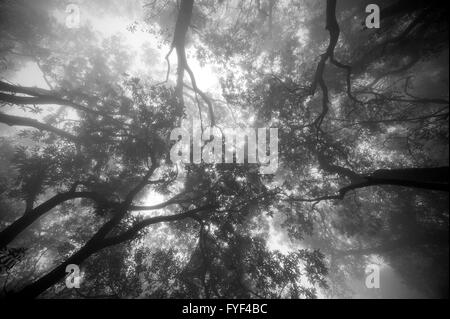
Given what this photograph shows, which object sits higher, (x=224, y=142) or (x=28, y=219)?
(x=224, y=142)

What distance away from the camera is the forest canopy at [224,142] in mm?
9016

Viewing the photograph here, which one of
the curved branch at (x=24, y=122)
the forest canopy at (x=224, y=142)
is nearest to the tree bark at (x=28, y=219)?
the forest canopy at (x=224, y=142)

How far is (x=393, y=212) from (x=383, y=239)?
5899 mm

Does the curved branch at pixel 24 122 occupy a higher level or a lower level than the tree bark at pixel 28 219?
higher

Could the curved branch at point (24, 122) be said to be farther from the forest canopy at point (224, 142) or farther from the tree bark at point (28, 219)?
the tree bark at point (28, 219)

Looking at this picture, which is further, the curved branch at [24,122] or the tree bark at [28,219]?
the curved branch at [24,122]

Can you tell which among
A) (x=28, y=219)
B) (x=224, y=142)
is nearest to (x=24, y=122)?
(x=28, y=219)

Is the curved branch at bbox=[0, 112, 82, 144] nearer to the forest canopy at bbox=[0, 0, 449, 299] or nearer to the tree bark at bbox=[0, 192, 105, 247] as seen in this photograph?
the forest canopy at bbox=[0, 0, 449, 299]

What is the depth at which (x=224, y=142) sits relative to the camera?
10125 mm

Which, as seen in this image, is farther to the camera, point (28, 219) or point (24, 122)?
point (24, 122)

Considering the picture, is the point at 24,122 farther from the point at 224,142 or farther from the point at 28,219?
the point at 224,142

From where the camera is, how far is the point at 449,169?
523 centimetres

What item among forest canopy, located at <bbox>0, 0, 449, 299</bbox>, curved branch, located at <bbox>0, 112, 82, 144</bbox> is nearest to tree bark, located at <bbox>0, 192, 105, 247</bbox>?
forest canopy, located at <bbox>0, 0, 449, 299</bbox>
